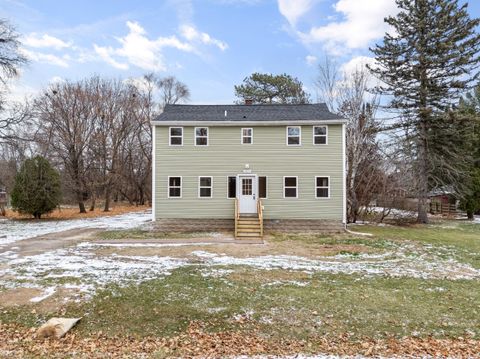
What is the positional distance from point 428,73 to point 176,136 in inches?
645

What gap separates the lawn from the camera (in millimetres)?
4992

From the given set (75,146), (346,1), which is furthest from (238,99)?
(346,1)

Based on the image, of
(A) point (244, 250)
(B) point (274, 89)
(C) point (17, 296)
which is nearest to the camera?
(C) point (17, 296)

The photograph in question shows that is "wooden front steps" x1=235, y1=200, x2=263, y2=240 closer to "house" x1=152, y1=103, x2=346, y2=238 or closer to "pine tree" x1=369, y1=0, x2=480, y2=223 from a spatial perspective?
"house" x1=152, y1=103, x2=346, y2=238

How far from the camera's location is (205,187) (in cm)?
1611

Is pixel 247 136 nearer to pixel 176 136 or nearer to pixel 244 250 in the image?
pixel 176 136

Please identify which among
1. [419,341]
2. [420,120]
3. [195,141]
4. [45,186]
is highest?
[420,120]

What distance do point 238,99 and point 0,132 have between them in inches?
926

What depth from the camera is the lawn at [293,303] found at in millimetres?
4992

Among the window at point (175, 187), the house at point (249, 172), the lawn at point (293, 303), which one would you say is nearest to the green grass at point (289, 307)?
the lawn at point (293, 303)

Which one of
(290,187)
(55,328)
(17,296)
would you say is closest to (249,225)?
(290,187)

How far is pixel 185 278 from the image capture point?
7617 millimetres

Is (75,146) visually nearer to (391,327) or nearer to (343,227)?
(343,227)

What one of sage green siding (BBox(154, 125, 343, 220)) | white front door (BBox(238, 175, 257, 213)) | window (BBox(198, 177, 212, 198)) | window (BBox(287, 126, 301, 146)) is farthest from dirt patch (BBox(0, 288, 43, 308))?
window (BBox(287, 126, 301, 146))
